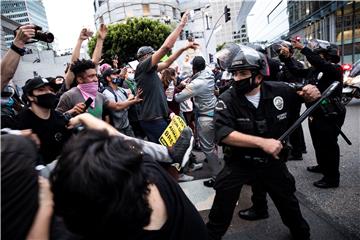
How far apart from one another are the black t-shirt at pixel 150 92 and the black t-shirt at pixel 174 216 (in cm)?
254

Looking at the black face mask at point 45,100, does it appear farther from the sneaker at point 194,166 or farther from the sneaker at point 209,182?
the sneaker at point 194,166

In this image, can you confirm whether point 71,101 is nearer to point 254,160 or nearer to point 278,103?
point 254,160

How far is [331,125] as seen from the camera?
359cm

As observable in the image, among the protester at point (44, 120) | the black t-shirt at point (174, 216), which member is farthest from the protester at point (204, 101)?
the black t-shirt at point (174, 216)

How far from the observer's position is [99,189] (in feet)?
2.79

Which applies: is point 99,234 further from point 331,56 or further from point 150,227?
point 331,56

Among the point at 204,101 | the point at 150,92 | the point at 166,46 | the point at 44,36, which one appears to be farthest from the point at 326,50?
the point at 44,36

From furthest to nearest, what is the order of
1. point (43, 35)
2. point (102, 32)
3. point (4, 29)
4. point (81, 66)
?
point (4, 29) → point (102, 32) → point (81, 66) → point (43, 35)

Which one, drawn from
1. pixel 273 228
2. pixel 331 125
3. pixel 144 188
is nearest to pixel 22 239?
pixel 144 188

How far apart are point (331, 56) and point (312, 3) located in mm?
26047

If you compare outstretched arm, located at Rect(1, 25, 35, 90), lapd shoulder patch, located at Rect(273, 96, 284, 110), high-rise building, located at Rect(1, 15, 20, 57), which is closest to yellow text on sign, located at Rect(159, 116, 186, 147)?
lapd shoulder patch, located at Rect(273, 96, 284, 110)

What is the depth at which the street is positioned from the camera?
9.34 ft

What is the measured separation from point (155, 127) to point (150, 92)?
1.54ft

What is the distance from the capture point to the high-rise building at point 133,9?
50.7 meters
